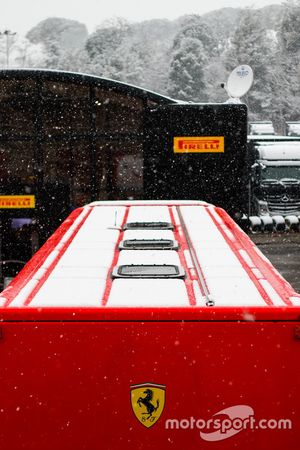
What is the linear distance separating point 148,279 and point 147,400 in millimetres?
874

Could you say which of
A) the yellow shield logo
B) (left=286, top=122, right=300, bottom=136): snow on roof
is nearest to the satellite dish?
the yellow shield logo

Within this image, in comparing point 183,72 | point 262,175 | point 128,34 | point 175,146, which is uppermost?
point 128,34

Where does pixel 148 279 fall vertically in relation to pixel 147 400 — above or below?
above

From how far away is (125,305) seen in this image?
376 centimetres

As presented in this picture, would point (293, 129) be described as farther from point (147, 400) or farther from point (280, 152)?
point (147, 400)

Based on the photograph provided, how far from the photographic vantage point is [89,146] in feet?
45.2

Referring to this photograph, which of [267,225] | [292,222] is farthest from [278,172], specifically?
[267,225]

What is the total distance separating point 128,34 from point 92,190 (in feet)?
401

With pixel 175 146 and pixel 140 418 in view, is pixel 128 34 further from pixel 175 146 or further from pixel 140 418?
pixel 140 418

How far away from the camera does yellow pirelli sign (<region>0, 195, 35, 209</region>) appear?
45.1 feet

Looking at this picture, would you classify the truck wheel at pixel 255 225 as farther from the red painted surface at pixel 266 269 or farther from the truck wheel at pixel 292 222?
the red painted surface at pixel 266 269

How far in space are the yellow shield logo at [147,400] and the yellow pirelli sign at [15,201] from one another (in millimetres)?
10439

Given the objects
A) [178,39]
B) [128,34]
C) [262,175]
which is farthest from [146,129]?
[128,34]

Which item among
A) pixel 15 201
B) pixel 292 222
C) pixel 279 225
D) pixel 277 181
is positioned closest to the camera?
pixel 15 201
